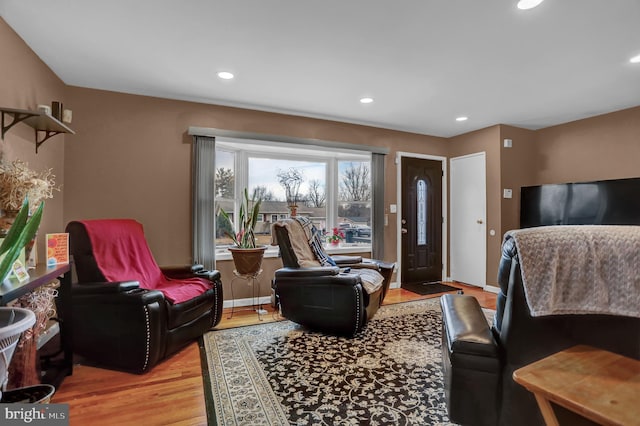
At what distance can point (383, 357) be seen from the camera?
2414 mm

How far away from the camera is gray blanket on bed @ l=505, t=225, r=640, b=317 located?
1.10 metres

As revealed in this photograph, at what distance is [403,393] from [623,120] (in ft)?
14.1

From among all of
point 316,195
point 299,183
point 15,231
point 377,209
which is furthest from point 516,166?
point 15,231

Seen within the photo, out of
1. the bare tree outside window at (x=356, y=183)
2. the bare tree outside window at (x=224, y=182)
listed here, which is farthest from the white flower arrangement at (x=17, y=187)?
the bare tree outside window at (x=356, y=183)

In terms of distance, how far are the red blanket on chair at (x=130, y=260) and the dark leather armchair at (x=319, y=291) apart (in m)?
0.74

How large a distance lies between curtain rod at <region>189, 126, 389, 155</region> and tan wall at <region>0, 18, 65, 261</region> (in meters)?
1.20

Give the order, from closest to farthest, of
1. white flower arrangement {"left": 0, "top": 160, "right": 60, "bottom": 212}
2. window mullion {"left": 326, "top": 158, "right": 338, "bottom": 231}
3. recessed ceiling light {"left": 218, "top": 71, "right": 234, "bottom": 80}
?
white flower arrangement {"left": 0, "top": 160, "right": 60, "bottom": 212}
recessed ceiling light {"left": 218, "top": 71, "right": 234, "bottom": 80}
window mullion {"left": 326, "top": 158, "right": 338, "bottom": 231}

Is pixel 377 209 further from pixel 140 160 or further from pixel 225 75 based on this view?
pixel 140 160

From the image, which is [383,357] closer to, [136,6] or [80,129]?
[136,6]

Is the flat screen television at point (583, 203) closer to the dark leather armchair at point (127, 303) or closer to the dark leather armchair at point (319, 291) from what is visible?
the dark leather armchair at point (319, 291)

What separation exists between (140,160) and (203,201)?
2.48 ft

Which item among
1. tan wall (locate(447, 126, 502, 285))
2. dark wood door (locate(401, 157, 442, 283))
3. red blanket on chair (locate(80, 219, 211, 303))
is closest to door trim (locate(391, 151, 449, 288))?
dark wood door (locate(401, 157, 442, 283))

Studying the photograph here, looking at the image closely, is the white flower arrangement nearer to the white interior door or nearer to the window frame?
the window frame

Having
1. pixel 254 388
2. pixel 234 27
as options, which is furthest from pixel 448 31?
pixel 254 388
